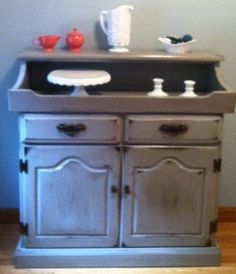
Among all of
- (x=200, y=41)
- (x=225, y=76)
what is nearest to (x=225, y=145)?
(x=225, y=76)

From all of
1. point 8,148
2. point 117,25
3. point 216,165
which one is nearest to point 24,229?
point 8,148

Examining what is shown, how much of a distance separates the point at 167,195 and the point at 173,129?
12.2 inches

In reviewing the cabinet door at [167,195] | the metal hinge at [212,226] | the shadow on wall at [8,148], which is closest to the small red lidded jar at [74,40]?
the shadow on wall at [8,148]

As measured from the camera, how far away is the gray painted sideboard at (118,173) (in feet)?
6.61

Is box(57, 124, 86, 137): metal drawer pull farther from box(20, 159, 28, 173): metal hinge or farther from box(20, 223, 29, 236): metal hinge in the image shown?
box(20, 223, 29, 236): metal hinge

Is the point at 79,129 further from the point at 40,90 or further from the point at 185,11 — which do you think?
the point at 185,11

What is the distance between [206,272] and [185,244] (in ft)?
0.52

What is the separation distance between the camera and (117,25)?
2240 millimetres

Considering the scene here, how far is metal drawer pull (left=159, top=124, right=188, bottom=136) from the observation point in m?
2.04

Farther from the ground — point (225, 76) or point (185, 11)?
point (185, 11)

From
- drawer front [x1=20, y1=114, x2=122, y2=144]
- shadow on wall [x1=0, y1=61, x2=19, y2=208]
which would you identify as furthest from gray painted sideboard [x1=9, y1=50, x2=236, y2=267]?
shadow on wall [x1=0, y1=61, x2=19, y2=208]

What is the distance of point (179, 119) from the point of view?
2.04 m

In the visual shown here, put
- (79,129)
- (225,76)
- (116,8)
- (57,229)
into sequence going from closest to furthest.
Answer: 1. (79,129)
2. (57,229)
3. (116,8)
4. (225,76)

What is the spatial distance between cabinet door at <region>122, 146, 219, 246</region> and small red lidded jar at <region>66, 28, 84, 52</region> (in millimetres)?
590
